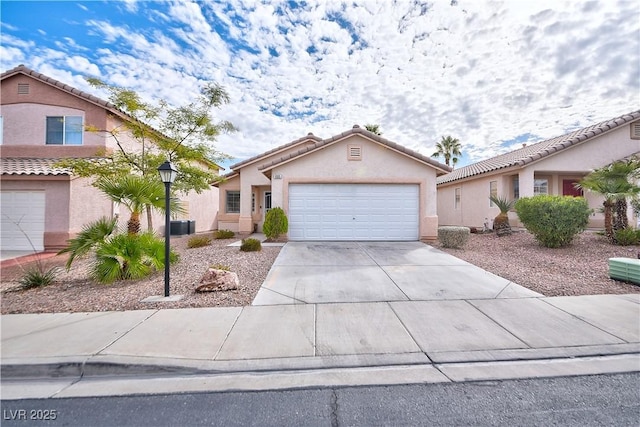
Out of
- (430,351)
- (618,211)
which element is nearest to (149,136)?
(430,351)

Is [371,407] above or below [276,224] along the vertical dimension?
below

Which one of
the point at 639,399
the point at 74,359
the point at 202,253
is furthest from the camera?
the point at 202,253

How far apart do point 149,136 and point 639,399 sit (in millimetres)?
12883

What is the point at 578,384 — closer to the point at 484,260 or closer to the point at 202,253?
the point at 484,260

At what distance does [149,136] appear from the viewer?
1002 cm

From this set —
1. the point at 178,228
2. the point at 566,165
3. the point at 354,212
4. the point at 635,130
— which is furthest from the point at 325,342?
the point at 635,130

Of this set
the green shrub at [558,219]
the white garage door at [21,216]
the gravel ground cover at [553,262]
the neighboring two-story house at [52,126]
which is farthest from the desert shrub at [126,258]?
the green shrub at [558,219]

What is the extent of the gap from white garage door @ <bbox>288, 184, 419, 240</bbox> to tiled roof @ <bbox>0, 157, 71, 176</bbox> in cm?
937

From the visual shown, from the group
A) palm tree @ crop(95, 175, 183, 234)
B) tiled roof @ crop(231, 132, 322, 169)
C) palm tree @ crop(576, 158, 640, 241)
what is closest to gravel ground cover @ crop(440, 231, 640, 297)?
palm tree @ crop(576, 158, 640, 241)

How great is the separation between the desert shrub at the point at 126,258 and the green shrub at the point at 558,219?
482 inches

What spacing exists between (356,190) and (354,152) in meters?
1.69

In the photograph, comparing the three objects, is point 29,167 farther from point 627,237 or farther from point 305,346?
point 627,237

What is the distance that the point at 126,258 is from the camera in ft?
20.5

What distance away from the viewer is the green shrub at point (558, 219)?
368 inches
